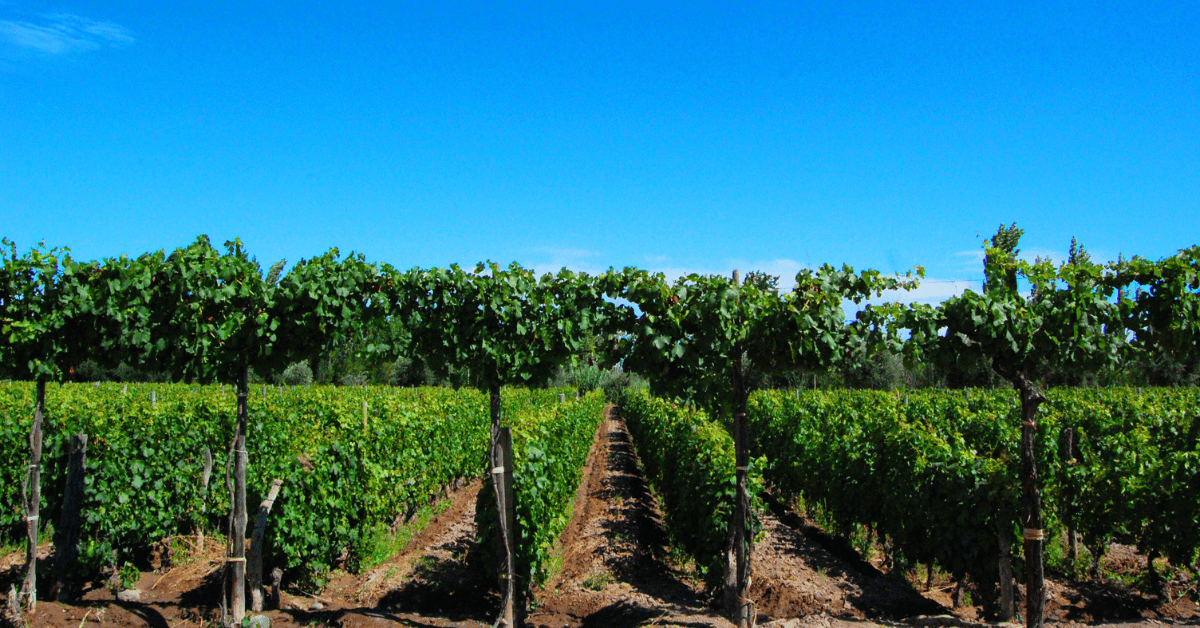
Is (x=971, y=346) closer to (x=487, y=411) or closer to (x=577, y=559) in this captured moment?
(x=577, y=559)

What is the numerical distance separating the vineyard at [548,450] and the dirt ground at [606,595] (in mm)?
67

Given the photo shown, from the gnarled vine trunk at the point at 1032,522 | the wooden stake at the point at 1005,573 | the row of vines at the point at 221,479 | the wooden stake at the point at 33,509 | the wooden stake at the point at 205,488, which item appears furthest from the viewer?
the wooden stake at the point at 205,488

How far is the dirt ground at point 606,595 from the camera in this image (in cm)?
616

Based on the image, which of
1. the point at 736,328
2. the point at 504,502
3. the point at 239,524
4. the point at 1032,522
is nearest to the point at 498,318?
the point at 504,502

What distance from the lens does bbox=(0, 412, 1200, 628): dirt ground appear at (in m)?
6.16

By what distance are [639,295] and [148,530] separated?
19.2ft

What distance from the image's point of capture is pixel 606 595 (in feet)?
23.2

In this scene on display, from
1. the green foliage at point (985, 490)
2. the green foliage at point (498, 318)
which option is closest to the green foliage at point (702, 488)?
the green foliage at point (985, 490)

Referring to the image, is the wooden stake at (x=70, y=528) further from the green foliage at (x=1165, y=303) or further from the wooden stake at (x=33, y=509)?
the green foliage at (x=1165, y=303)

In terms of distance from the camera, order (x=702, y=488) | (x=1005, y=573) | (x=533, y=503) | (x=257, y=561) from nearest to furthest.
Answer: (x=257, y=561), (x=1005, y=573), (x=533, y=503), (x=702, y=488)

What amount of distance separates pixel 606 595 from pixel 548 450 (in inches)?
75.4

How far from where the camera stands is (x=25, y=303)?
221 inches

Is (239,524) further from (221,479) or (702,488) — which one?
(702,488)

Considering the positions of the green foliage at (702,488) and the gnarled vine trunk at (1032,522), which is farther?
the green foliage at (702,488)
